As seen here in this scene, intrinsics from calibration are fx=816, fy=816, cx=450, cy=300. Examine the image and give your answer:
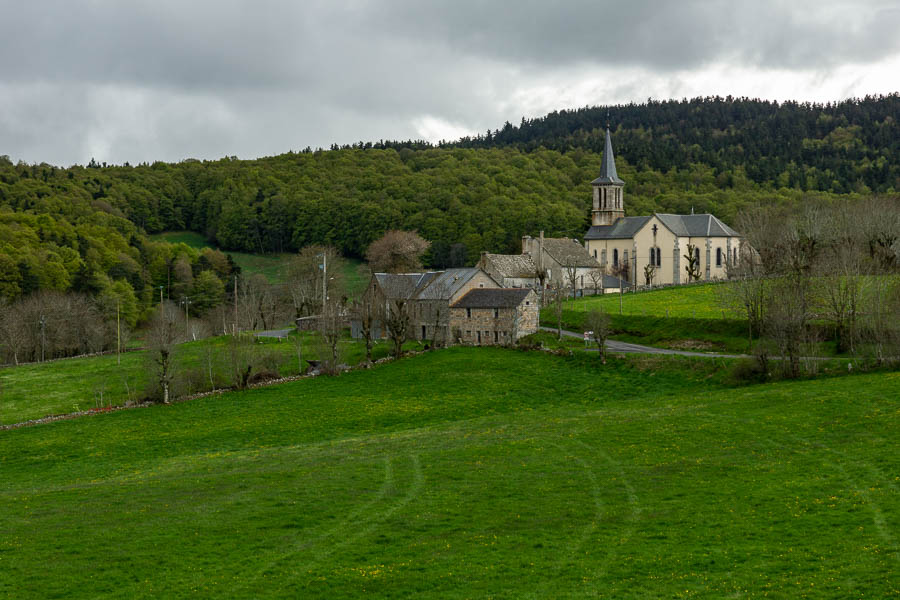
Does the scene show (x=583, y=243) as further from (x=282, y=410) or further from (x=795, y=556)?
(x=795, y=556)

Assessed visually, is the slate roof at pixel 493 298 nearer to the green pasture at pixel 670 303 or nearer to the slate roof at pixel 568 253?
the green pasture at pixel 670 303

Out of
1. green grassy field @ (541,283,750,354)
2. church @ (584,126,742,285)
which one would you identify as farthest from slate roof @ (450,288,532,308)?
church @ (584,126,742,285)

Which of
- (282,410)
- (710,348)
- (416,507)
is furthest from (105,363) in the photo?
(416,507)

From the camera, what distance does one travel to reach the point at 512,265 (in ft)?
349

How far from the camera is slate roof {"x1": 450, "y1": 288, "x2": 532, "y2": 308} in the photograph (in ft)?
238

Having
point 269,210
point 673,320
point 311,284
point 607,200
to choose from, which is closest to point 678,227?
point 607,200

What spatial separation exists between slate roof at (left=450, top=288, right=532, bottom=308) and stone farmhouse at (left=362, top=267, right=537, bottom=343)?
0.36ft

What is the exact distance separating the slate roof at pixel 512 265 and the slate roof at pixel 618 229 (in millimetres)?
18340

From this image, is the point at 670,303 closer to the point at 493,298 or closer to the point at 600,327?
the point at 493,298

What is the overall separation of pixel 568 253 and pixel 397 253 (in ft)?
92.6

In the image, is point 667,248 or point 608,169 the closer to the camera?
point 667,248

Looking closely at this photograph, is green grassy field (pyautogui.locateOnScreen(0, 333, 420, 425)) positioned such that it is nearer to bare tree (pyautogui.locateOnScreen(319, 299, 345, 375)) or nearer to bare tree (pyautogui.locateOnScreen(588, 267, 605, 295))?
bare tree (pyautogui.locateOnScreen(319, 299, 345, 375))

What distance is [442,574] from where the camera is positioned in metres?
19.2

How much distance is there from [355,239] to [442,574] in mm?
140785
